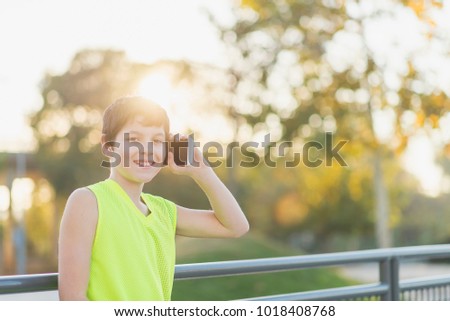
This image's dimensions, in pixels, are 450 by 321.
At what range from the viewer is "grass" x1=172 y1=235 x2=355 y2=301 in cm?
1386

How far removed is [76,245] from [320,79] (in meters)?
19.0

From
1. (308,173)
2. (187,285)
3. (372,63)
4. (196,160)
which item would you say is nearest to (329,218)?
(308,173)

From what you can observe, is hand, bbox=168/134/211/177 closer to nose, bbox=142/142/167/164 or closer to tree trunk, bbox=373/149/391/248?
nose, bbox=142/142/167/164

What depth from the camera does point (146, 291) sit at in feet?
8.54

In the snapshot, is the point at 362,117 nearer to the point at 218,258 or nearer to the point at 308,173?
the point at 218,258

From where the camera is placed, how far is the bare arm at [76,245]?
7.86 ft

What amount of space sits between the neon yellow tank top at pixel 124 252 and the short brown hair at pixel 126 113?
0.62 ft

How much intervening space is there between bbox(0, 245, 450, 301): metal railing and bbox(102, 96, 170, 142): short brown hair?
0.59 meters

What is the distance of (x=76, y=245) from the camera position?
239cm

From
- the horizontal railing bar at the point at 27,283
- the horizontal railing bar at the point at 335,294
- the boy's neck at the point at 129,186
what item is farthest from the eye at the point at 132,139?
the horizontal railing bar at the point at 335,294

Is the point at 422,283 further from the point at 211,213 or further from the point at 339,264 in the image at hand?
the point at 211,213

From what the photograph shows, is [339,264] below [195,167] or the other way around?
below

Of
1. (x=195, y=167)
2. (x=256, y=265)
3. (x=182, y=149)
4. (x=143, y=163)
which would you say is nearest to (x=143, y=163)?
(x=143, y=163)

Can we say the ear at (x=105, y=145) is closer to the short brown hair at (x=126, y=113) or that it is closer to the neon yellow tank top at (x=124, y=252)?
the short brown hair at (x=126, y=113)
